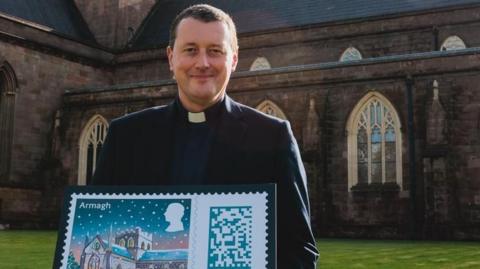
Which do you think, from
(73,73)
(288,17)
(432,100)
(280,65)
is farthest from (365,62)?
(73,73)

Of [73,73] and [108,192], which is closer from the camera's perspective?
[108,192]

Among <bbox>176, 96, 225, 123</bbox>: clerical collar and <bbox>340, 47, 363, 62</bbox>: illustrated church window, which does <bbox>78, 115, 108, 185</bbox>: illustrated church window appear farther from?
<bbox>176, 96, 225, 123</bbox>: clerical collar

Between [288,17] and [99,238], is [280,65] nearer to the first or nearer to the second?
[288,17]

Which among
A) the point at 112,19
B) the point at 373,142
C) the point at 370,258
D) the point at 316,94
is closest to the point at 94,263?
the point at 370,258

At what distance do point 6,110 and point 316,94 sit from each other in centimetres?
1221

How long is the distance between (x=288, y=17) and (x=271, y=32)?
58.2 inches

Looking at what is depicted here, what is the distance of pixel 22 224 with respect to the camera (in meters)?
23.9

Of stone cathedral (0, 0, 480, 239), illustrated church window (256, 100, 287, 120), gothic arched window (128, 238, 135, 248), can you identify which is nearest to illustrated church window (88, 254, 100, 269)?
gothic arched window (128, 238, 135, 248)

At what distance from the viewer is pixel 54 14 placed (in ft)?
98.0

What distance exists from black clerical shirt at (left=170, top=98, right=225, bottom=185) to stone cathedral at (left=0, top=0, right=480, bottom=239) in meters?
15.8

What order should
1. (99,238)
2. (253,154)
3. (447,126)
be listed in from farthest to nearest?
1. (447,126)
2. (253,154)
3. (99,238)

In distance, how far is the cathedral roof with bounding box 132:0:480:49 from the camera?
25109 mm

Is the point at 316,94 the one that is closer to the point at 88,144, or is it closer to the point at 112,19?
the point at 88,144

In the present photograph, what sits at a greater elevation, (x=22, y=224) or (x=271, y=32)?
(x=271, y=32)
